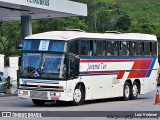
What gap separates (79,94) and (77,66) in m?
1.19

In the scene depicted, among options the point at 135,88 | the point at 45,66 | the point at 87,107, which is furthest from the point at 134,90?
the point at 45,66

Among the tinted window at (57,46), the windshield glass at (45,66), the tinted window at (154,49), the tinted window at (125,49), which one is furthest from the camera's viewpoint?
the tinted window at (154,49)

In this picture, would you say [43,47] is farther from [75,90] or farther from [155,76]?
[155,76]

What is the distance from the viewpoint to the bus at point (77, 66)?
69.7ft

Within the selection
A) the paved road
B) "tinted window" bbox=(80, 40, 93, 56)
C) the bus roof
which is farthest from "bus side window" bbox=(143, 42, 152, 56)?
"tinted window" bbox=(80, 40, 93, 56)

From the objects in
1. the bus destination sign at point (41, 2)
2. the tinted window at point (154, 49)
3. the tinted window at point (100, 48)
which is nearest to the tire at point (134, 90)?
the tinted window at point (154, 49)

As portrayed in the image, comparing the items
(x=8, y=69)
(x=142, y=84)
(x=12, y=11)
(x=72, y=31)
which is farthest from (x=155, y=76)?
(x=8, y=69)

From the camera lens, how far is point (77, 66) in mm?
21953

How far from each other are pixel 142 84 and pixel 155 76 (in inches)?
64.6

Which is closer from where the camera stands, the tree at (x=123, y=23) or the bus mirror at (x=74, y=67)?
the bus mirror at (x=74, y=67)

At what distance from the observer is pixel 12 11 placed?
36.3m

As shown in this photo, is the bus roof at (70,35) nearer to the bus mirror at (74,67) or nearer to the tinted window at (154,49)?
the bus mirror at (74,67)

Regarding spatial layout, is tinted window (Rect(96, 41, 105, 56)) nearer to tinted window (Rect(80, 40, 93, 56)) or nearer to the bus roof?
the bus roof

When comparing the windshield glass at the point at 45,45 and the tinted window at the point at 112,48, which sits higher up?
the windshield glass at the point at 45,45
